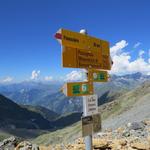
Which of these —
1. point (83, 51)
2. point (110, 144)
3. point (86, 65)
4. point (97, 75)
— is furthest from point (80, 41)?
point (110, 144)

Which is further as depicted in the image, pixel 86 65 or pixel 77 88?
pixel 86 65

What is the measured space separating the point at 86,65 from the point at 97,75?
717 millimetres

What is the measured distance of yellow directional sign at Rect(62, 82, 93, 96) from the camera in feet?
35.2

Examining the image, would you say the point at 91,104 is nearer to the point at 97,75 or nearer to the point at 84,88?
the point at 84,88

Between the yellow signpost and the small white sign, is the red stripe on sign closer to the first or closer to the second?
→ the yellow signpost

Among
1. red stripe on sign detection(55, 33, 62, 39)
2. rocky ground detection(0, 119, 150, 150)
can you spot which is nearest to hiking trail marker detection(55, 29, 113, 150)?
red stripe on sign detection(55, 33, 62, 39)

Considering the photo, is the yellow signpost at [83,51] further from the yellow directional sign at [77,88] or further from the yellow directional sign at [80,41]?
the yellow directional sign at [77,88]

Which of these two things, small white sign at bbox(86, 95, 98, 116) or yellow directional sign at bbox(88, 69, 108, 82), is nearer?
small white sign at bbox(86, 95, 98, 116)

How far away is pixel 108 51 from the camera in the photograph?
13.0 meters

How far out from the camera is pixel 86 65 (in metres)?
11.5

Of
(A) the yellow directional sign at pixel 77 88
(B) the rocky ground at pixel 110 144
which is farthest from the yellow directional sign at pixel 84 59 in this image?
(B) the rocky ground at pixel 110 144

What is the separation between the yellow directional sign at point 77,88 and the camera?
10.7 meters

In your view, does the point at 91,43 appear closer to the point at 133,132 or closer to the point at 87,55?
the point at 87,55

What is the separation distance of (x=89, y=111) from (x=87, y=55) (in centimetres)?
186
